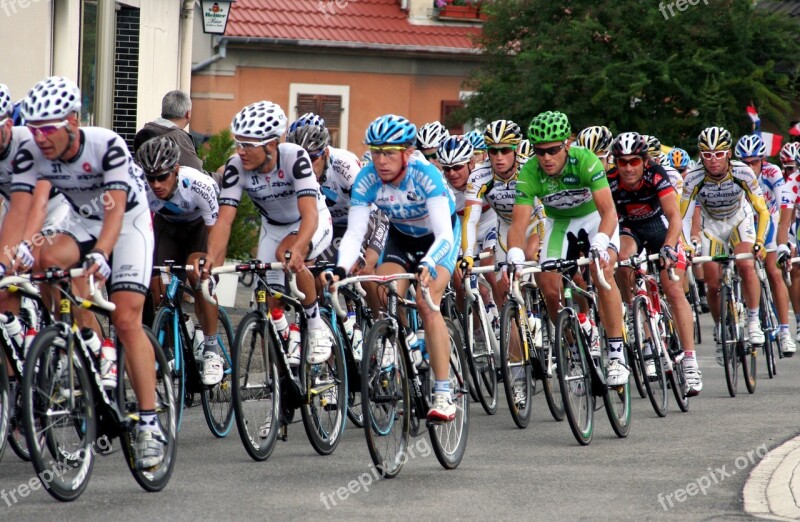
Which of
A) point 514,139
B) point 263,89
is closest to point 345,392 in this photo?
point 514,139

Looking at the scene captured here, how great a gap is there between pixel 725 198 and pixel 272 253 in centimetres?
582

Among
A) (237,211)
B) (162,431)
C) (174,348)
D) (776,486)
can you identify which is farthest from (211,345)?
(237,211)

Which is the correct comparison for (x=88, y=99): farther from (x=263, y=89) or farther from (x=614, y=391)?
(x=263, y=89)

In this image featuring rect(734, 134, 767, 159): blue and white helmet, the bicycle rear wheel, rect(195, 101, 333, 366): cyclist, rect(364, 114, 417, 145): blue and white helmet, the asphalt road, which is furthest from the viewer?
rect(734, 134, 767, 159): blue and white helmet

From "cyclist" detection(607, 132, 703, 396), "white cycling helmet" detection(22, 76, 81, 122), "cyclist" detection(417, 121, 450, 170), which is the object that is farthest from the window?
"white cycling helmet" detection(22, 76, 81, 122)

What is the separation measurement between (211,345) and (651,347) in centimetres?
343

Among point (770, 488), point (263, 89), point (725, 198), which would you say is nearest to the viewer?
point (770, 488)

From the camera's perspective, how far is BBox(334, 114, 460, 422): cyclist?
834 centimetres

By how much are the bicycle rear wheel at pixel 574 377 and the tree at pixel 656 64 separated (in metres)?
18.1

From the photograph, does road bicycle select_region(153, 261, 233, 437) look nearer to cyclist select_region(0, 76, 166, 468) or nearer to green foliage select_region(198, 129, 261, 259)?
cyclist select_region(0, 76, 166, 468)

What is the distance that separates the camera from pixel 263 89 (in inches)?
1367

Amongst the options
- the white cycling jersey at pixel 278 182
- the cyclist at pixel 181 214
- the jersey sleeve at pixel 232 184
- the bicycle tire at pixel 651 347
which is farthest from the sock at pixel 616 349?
the jersey sleeve at pixel 232 184

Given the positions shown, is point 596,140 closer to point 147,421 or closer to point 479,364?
point 479,364

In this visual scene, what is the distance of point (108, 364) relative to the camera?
750 cm
